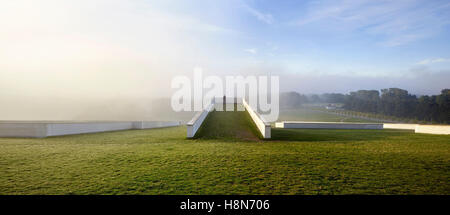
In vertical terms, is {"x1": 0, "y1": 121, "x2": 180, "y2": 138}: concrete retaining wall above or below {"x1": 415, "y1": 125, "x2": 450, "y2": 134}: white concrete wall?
above

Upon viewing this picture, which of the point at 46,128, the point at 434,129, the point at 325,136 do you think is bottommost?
the point at 325,136

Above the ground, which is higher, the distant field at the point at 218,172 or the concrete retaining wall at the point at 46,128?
the concrete retaining wall at the point at 46,128

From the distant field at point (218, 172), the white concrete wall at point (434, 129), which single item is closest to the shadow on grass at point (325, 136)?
the white concrete wall at point (434, 129)

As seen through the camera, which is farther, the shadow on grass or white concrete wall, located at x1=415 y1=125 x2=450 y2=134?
white concrete wall, located at x1=415 y1=125 x2=450 y2=134

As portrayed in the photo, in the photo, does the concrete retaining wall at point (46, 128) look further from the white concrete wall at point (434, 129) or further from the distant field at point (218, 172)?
the white concrete wall at point (434, 129)

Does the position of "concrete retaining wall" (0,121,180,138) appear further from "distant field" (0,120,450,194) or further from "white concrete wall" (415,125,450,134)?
"white concrete wall" (415,125,450,134)

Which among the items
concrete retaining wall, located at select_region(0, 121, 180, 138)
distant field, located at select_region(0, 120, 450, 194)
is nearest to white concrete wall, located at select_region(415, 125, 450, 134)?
distant field, located at select_region(0, 120, 450, 194)

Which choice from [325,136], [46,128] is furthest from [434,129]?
Result: [46,128]

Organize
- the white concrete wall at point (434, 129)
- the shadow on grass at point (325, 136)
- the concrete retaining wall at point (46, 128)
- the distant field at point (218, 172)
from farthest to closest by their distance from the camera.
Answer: the white concrete wall at point (434, 129)
the shadow on grass at point (325, 136)
the concrete retaining wall at point (46, 128)
the distant field at point (218, 172)

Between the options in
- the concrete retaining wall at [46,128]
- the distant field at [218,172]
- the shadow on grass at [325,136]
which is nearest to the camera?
the distant field at [218,172]

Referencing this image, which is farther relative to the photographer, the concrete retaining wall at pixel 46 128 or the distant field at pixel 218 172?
the concrete retaining wall at pixel 46 128

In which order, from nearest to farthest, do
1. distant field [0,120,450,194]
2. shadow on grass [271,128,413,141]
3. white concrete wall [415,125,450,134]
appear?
distant field [0,120,450,194], shadow on grass [271,128,413,141], white concrete wall [415,125,450,134]

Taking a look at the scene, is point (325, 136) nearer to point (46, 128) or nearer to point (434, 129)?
point (434, 129)
